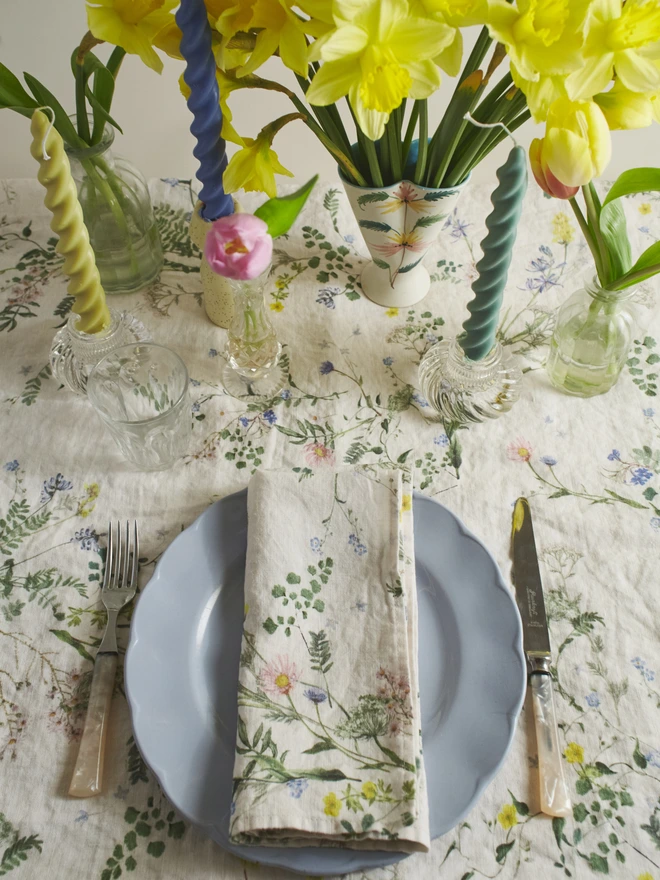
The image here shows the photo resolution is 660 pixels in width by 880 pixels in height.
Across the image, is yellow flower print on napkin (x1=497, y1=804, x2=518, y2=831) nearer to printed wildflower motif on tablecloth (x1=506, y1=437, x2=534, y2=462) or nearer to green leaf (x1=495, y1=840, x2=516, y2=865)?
green leaf (x1=495, y1=840, x2=516, y2=865)

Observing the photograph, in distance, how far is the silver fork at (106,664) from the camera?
56cm

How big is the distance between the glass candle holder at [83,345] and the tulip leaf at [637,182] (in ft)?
1.73

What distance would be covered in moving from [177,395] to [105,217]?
0.24 meters

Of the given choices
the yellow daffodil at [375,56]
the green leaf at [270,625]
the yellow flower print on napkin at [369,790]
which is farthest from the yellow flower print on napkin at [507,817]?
the yellow daffodil at [375,56]

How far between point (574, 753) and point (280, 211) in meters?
0.55

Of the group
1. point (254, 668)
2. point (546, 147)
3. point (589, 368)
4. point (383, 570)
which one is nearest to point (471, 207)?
point (589, 368)

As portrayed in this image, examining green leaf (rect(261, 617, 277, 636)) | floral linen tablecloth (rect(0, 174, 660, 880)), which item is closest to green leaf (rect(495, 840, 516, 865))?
floral linen tablecloth (rect(0, 174, 660, 880))

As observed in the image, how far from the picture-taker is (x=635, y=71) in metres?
0.50

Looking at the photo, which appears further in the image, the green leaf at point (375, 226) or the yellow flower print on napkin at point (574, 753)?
the green leaf at point (375, 226)

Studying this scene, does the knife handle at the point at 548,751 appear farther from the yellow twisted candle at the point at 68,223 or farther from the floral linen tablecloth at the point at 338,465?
the yellow twisted candle at the point at 68,223

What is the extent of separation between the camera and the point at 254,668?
22.5 inches

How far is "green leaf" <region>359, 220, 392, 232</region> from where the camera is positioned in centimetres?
73

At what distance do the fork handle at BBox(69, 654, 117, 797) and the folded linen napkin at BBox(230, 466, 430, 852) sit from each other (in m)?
0.12

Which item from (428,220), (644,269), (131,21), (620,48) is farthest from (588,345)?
(131,21)
